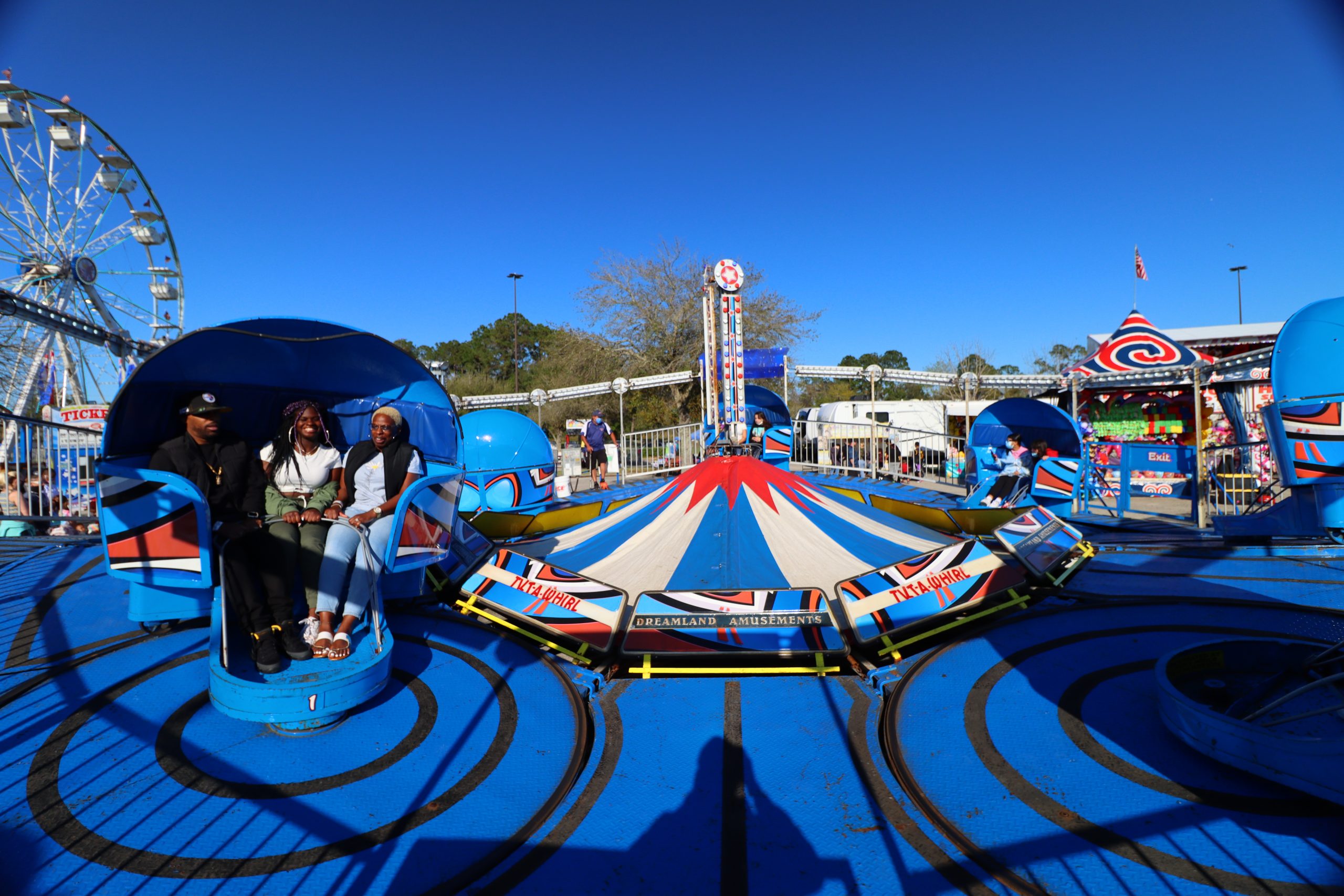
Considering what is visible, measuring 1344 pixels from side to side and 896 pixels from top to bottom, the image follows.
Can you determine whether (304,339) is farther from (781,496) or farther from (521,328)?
(521,328)

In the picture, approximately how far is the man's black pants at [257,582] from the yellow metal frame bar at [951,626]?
4060mm

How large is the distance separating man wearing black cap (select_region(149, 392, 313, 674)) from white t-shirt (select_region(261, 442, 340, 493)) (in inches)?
7.2

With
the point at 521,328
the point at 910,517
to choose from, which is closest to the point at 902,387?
the point at 521,328

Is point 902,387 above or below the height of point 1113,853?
above

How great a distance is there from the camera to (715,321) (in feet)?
23.4

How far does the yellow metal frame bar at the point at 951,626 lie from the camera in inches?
183

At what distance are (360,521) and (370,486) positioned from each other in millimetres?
440

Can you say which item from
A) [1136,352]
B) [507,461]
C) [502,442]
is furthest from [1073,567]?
[1136,352]

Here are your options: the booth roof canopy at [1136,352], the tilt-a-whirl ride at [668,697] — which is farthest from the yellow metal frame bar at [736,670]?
the booth roof canopy at [1136,352]

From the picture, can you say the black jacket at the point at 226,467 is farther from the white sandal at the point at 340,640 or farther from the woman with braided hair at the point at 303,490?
the white sandal at the point at 340,640

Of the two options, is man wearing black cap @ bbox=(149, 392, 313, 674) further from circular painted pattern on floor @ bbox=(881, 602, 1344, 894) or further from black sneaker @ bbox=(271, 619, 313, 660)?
circular painted pattern on floor @ bbox=(881, 602, 1344, 894)

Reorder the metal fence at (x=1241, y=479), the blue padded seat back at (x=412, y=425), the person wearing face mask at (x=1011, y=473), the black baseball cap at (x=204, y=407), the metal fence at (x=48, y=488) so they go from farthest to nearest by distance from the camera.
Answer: the person wearing face mask at (x=1011, y=473), the metal fence at (x=1241, y=479), the metal fence at (x=48, y=488), the blue padded seat back at (x=412, y=425), the black baseball cap at (x=204, y=407)

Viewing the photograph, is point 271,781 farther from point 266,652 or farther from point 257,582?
point 257,582

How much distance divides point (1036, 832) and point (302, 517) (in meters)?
4.50
